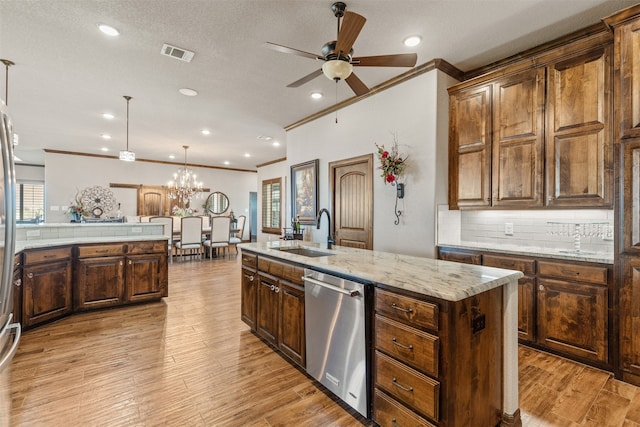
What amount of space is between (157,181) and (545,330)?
1033 cm

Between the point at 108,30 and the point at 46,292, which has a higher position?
the point at 108,30

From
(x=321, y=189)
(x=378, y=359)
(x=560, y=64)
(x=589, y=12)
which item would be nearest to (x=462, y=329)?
(x=378, y=359)

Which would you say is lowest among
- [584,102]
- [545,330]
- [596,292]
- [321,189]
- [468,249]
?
[545,330]

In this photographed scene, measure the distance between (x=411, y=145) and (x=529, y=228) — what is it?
5.03ft

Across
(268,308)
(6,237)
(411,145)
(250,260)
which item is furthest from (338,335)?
(411,145)

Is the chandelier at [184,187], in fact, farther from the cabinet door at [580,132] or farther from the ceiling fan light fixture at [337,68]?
the cabinet door at [580,132]

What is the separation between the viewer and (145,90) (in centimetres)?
412

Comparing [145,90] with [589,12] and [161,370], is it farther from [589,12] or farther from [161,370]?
[589,12]

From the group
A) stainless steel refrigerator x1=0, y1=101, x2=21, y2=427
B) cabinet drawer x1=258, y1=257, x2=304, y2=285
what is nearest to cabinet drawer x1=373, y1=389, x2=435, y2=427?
cabinet drawer x1=258, y1=257, x2=304, y2=285

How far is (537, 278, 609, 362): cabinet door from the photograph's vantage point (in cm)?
239

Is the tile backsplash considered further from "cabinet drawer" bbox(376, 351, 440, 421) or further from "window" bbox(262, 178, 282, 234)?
"window" bbox(262, 178, 282, 234)

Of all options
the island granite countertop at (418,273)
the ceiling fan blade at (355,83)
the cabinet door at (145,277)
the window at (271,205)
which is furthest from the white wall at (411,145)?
the window at (271,205)

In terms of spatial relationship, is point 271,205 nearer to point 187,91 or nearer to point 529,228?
point 187,91

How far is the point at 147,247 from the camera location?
13.4 ft
